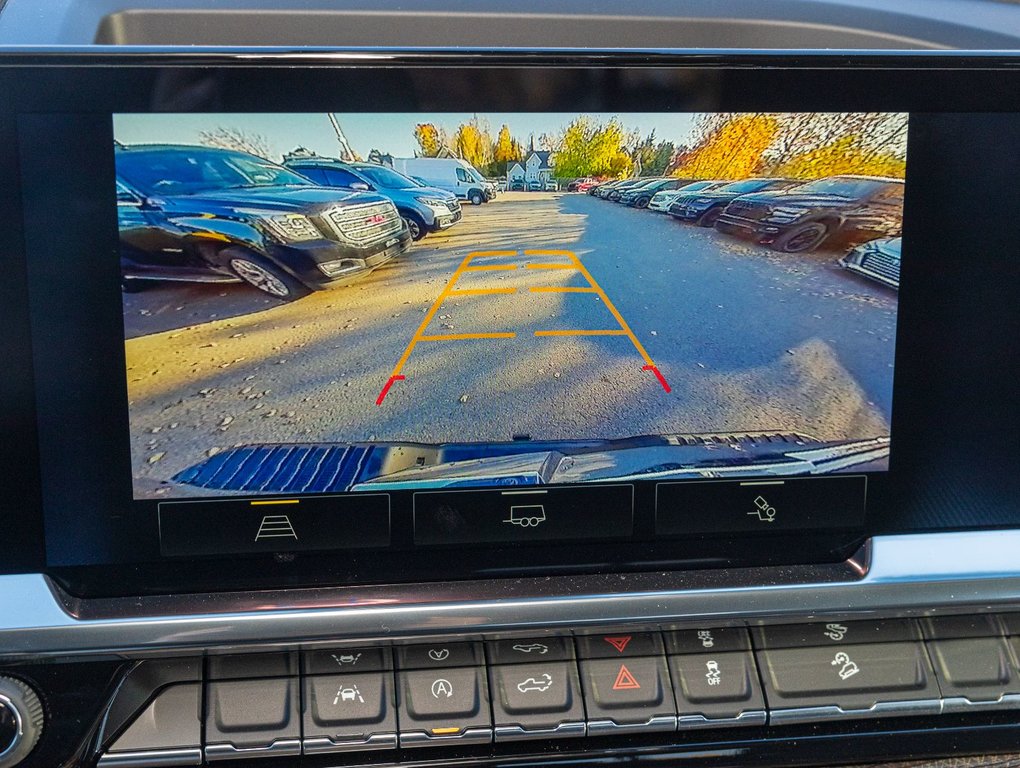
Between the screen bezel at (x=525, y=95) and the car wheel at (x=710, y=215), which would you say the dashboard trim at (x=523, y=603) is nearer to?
the screen bezel at (x=525, y=95)

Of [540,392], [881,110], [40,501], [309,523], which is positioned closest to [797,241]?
[881,110]

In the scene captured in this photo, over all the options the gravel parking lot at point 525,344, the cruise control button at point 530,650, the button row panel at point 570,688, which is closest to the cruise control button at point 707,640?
the button row panel at point 570,688

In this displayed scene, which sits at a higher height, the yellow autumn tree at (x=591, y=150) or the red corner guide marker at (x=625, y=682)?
the yellow autumn tree at (x=591, y=150)

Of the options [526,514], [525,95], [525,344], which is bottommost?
[526,514]

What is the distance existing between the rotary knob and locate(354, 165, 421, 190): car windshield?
55 centimetres

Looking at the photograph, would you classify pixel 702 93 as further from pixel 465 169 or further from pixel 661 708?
pixel 661 708

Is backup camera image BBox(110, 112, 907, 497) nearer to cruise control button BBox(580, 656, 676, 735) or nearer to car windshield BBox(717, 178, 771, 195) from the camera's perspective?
car windshield BBox(717, 178, 771, 195)

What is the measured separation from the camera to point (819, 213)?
33.1 inches

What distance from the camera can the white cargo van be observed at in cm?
79

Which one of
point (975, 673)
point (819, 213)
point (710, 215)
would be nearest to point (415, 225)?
point (710, 215)

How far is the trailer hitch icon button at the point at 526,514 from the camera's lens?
848 millimetres

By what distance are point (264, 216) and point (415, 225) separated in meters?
0.13

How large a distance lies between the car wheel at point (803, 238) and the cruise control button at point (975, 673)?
1.39 feet

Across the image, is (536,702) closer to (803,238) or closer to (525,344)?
(525,344)
